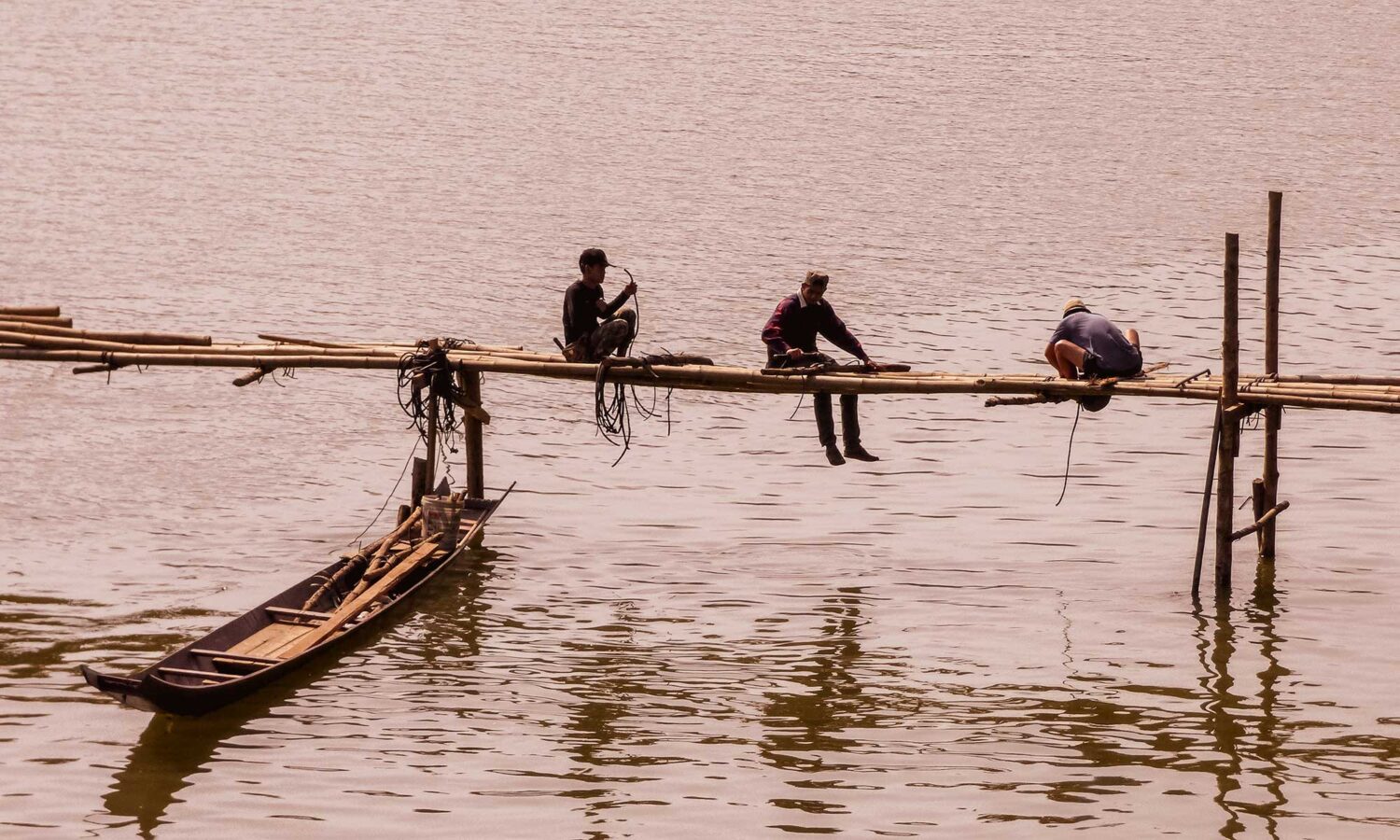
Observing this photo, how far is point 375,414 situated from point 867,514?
24.6 ft

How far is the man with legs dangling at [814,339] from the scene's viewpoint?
15.9m

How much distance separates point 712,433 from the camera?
24172mm

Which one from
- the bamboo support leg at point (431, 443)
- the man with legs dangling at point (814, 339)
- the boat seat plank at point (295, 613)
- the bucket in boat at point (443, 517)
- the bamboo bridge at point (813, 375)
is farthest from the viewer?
the bucket in boat at point (443, 517)

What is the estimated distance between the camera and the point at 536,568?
18.6 metres

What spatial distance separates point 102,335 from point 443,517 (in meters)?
3.74

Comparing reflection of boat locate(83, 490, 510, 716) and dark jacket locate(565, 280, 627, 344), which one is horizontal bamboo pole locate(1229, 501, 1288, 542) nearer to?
dark jacket locate(565, 280, 627, 344)

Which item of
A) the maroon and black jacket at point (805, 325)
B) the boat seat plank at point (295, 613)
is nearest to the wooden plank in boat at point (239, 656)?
the boat seat plank at point (295, 613)

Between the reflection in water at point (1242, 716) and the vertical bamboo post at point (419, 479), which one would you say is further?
the vertical bamboo post at point (419, 479)

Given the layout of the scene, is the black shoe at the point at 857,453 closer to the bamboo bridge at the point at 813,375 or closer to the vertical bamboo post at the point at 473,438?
the bamboo bridge at the point at 813,375

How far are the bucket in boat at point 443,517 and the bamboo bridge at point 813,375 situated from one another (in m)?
0.85

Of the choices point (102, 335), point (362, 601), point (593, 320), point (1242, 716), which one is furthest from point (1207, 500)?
point (102, 335)

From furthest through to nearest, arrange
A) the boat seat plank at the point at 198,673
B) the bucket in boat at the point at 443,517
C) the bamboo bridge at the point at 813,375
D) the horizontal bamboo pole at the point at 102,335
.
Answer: the bucket in boat at the point at 443,517, the horizontal bamboo pole at the point at 102,335, the bamboo bridge at the point at 813,375, the boat seat plank at the point at 198,673

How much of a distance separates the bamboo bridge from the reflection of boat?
1343 mm

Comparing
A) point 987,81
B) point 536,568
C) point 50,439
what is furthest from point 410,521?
point 987,81
